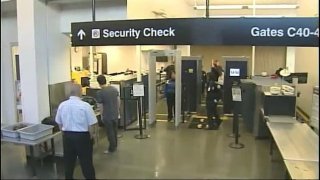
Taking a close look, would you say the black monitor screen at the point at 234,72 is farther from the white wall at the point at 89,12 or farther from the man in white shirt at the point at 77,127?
the man in white shirt at the point at 77,127

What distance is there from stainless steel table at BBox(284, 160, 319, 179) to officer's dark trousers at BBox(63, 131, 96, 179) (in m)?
2.37

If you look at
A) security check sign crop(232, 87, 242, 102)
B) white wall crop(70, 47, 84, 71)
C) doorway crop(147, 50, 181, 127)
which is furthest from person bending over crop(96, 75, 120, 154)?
white wall crop(70, 47, 84, 71)

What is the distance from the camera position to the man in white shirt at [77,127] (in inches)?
154

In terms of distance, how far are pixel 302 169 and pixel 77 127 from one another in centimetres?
263

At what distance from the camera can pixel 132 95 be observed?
7.28 metres

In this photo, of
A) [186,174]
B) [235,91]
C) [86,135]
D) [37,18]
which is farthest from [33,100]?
[235,91]

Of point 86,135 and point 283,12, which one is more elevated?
point 283,12

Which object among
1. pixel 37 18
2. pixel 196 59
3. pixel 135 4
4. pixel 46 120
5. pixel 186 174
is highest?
pixel 135 4

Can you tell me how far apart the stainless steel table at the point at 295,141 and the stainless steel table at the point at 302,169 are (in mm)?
120

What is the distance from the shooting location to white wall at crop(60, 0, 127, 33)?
5.15 metres

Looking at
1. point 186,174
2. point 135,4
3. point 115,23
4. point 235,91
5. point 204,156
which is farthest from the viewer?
point 135,4

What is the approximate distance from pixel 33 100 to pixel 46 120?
376 mm

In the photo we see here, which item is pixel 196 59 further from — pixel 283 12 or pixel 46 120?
pixel 46 120

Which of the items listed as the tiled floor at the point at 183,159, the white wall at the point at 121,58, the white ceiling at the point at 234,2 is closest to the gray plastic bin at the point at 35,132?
the tiled floor at the point at 183,159
